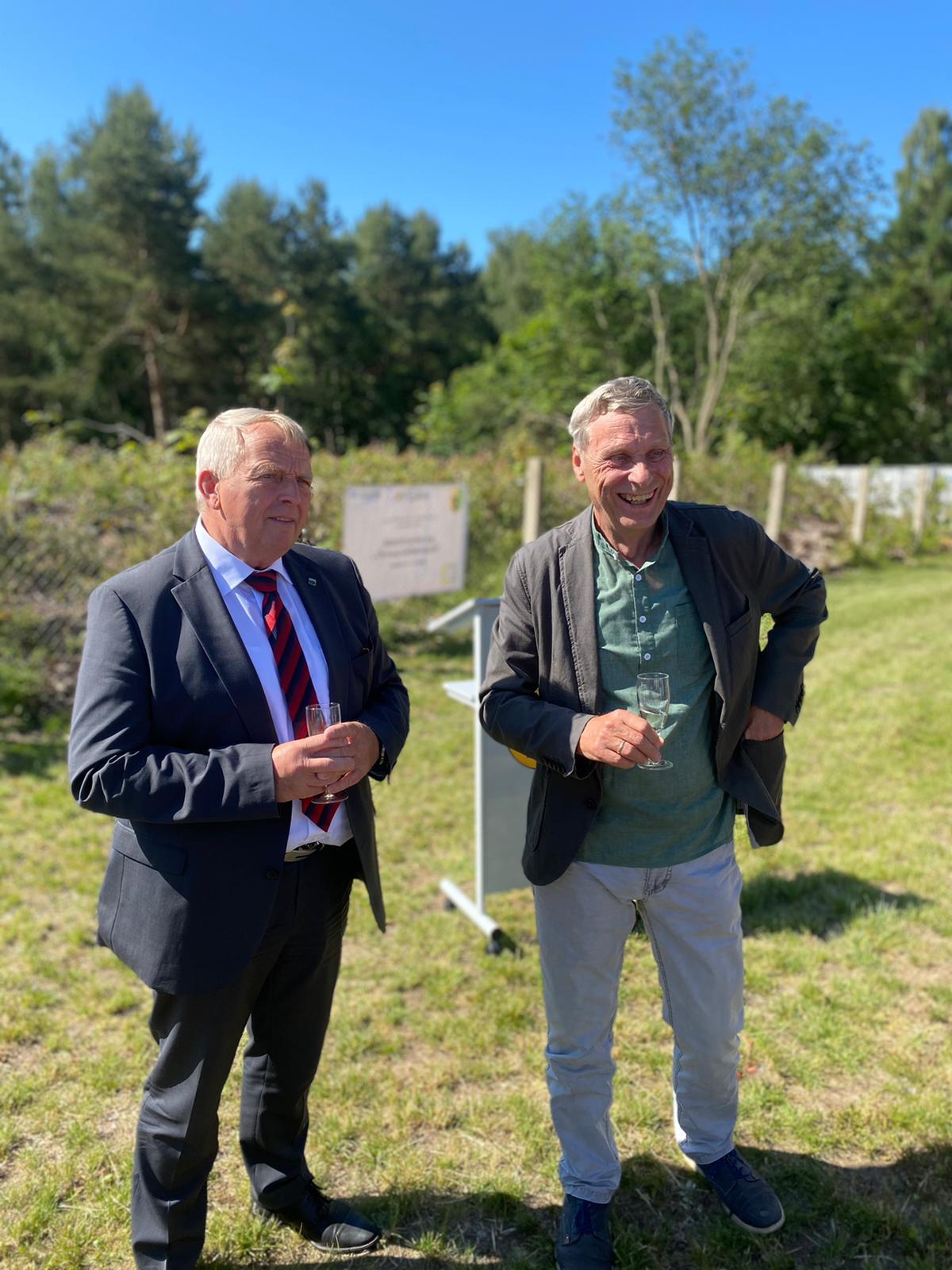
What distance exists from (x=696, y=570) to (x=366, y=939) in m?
2.50

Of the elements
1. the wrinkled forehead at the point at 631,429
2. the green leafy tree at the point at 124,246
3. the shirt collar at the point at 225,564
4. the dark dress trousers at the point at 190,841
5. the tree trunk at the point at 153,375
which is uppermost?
the green leafy tree at the point at 124,246

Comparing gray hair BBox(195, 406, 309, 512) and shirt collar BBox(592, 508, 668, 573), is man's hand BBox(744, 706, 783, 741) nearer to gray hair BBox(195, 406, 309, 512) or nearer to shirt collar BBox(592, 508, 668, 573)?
shirt collar BBox(592, 508, 668, 573)

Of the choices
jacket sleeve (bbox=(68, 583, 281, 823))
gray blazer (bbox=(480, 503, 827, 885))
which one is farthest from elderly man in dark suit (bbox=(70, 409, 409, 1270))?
gray blazer (bbox=(480, 503, 827, 885))

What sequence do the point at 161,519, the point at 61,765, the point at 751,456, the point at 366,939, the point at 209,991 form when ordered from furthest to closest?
the point at 751,456, the point at 161,519, the point at 61,765, the point at 366,939, the point at 209,991

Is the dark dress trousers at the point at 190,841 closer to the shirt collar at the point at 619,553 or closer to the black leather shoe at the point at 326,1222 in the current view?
the black leather shoe at the point at 326,1222

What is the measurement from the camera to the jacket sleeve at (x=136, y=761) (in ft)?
5.49

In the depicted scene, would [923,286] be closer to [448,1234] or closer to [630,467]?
[630,467]

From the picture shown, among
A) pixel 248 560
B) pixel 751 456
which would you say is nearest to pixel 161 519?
pixel 248 560

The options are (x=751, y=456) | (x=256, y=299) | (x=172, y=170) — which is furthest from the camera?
(x=256, y=299)

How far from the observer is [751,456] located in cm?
1633

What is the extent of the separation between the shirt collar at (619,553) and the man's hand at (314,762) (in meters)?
0.76

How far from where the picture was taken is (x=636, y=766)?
6.53ft

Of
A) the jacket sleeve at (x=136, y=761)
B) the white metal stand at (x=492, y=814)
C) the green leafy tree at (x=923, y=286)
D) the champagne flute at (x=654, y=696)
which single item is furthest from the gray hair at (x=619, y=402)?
the green leafy tree at (x=923, y=286)

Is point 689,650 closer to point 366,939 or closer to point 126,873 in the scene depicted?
point 126,873
